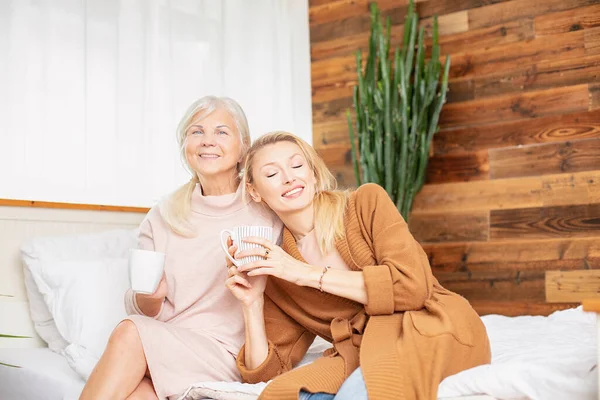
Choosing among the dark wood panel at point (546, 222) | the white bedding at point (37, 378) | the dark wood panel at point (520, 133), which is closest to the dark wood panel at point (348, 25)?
the dark wood panel at point (520, 133)

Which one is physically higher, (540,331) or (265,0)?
(265,0)

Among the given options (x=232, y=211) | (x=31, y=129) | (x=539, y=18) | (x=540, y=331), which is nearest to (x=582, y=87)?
(x=539, y=18)

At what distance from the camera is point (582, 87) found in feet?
11.0

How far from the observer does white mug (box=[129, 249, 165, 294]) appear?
155cm

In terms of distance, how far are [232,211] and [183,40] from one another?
1.69 meters

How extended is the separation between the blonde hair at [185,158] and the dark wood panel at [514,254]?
1904mm

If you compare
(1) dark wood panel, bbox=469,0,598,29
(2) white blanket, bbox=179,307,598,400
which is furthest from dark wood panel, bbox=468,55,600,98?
(2) white blanket, bbox=179,307,598,400

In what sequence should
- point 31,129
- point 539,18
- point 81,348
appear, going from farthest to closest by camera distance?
1. point 539,18
2. point 31,129
3. point 81,348

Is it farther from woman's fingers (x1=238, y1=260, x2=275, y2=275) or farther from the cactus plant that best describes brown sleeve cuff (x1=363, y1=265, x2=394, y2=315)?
the cactus plant

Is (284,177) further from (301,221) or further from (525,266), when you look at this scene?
(525,266)

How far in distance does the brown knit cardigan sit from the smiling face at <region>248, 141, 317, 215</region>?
0.35 feet

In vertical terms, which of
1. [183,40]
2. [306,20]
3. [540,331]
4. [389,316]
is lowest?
[540,331]

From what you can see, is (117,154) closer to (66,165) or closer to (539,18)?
(66,165)

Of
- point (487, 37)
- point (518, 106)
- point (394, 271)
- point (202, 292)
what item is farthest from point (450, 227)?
point (394, 271)
